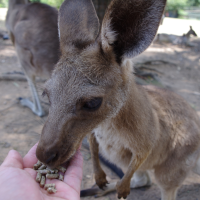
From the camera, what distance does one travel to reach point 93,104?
4.78ft

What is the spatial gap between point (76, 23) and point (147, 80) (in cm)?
402

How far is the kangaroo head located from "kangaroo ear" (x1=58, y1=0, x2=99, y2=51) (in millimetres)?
25

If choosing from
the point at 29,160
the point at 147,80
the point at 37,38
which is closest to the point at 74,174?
the point at 29,160

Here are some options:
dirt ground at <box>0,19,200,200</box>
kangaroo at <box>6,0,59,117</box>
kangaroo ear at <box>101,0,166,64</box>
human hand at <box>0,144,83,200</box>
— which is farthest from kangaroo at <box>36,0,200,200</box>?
kangaroo at <box>6,0,59,117</box>

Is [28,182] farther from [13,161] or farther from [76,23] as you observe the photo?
[76,23]

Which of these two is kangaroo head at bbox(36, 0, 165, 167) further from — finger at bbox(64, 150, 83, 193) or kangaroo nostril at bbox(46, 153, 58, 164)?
finger at bbox(64, 150, 83, 193)

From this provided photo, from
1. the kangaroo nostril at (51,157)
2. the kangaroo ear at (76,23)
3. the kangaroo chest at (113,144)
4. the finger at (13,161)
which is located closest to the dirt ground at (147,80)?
the kangaroo chest at (113,144)

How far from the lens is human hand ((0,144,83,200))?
126 centimetres

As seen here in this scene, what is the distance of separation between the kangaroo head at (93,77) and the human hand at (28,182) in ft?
0.66

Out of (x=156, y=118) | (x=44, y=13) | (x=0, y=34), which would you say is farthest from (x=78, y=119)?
(x=0, y=34)

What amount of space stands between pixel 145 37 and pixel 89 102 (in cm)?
59

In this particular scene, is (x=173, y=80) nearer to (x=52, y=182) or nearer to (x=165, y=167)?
(x=165, y=167)

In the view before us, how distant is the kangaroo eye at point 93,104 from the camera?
4.71 ft

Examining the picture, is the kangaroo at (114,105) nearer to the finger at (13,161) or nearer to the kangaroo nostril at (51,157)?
the kangaroo nostril at (51,157)
